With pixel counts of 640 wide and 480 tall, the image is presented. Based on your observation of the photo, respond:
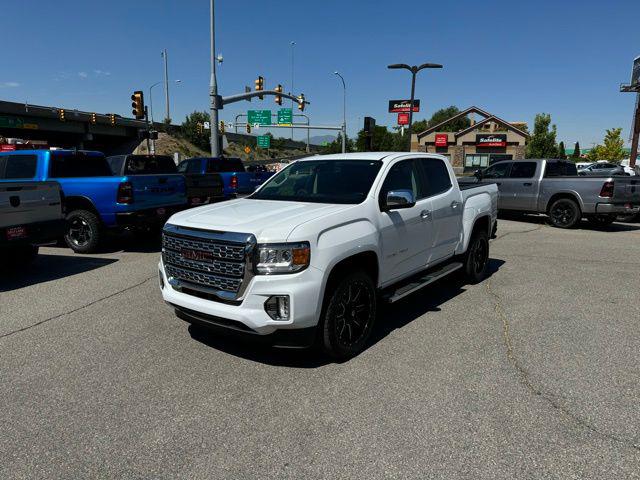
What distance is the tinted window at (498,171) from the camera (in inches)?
545

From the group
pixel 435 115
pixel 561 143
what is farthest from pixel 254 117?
pixel 435 115

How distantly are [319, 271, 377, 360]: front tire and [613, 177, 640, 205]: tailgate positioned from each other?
10.2 metres

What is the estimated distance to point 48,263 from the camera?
807 centimetres

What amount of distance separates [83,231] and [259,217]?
637 centimetres

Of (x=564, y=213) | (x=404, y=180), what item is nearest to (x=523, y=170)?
(x=564, y=213)

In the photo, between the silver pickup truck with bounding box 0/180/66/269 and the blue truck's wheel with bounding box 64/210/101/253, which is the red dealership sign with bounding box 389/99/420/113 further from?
the silver pickup truck with bounding box 0/180/66/269

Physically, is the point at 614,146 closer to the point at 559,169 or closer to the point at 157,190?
the point at 559,169

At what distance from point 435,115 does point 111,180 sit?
14233 cm

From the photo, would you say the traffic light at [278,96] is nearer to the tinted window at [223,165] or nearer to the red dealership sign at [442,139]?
the tinted window at [223,165]

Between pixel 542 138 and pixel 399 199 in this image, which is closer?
pixel 399 199

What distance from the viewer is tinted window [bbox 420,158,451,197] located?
5434 mm

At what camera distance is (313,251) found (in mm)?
3529

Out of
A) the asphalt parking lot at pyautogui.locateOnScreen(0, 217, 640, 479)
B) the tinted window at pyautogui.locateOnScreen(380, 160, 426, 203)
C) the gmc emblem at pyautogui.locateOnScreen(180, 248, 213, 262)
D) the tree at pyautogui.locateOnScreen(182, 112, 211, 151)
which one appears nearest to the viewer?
the asphalt parking lot at pyautogui.locateOnScreen(0, 217, 640, 479)

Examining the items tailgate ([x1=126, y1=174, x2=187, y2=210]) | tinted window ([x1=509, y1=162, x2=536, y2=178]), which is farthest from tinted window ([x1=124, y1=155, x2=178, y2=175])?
tinted window ([x1=509, y1=162, x2=536, y2=178])
